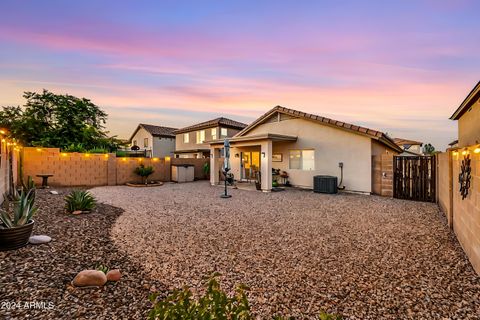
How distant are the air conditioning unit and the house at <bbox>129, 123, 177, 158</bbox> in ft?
72.5

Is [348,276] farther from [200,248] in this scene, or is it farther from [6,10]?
[6,10]

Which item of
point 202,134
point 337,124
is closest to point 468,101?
point 337,124

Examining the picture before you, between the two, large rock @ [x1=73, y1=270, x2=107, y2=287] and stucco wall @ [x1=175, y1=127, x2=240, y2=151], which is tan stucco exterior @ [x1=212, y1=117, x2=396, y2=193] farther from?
large rock @ [x1=73, y1=270, x2=107, y2=287]

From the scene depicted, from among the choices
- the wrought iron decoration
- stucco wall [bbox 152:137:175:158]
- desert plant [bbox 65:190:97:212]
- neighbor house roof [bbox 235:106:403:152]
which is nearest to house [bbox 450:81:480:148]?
neighbor house roof [bbox 235:106:403:152]

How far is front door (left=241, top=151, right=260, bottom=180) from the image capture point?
651 inches

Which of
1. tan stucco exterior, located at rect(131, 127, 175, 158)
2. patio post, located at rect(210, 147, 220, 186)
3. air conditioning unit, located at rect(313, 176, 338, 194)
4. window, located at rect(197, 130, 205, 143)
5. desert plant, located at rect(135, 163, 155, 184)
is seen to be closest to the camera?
air conditioning unit, located at rect(313, 176, 338, 194)

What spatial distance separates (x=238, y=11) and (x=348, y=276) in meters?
9.28

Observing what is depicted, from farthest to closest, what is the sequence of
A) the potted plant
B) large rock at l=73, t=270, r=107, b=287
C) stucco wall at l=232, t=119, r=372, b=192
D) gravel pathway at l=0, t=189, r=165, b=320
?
1. stucco wall at l=232, t=119, r=372, b=192
2. the potted plant
3. large rock at l=73, t=270, r=107, b=287
4. gravel pathway at l=0, t=189, r=165, b=320

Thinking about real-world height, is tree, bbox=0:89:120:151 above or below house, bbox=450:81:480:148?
above

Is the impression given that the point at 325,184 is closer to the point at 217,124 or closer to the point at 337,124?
the point at 337,124

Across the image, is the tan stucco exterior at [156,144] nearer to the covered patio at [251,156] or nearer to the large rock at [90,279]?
the covered patio at [251,156]

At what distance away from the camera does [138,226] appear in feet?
18.7

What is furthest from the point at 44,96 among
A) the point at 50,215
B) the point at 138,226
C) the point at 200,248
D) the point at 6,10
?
the point at 200,248

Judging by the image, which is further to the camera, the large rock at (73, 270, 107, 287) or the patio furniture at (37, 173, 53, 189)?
the patio furniture at (37, 173, 53, 189)
